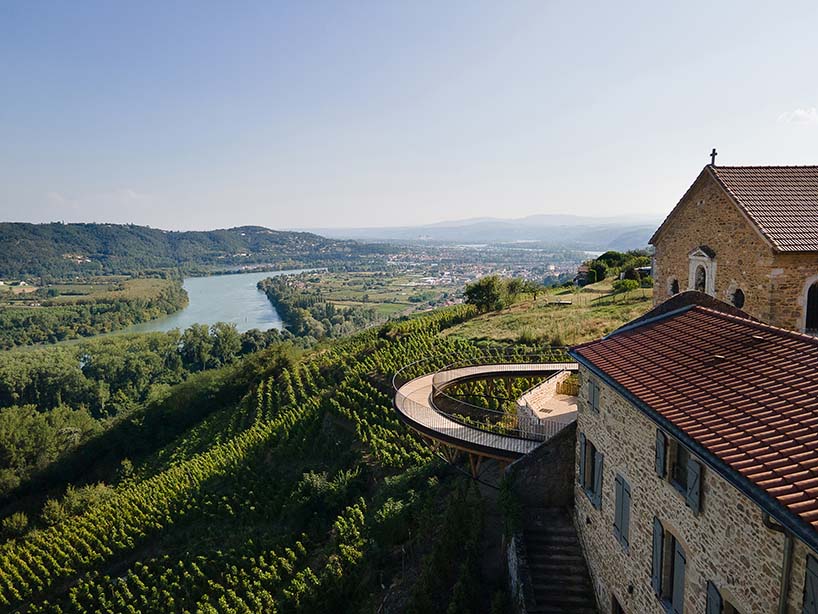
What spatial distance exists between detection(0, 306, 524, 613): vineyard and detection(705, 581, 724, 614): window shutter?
617cm

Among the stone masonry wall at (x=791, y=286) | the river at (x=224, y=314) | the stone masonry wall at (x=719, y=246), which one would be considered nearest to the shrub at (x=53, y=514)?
the stone masonry wall at (x=719, y=246)

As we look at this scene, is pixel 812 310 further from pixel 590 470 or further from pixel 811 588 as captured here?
pixel 811 588

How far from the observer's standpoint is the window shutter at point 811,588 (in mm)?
5391

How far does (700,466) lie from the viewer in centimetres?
755

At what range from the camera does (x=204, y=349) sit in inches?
3494

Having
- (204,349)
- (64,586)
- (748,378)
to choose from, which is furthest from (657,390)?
(204,349)

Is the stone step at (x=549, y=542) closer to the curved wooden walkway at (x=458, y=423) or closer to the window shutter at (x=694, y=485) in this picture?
the curved wooden walkway at (x=458, y=423)

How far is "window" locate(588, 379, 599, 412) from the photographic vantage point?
1165 centimetres

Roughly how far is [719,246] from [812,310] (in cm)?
316

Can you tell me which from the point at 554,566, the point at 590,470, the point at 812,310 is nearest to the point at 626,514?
the point at 590,470

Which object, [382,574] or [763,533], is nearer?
[763,533]

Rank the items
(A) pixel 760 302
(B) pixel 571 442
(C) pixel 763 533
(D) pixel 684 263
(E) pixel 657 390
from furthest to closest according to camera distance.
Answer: (D) pixel 684 263, (A) pixel 760 302, (B) pixel 571 442, (E) pixel 657 390, (C) pixel 763 533

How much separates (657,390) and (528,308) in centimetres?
Answer: 3494

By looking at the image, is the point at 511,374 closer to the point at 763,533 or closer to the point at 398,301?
the point at 763,533
